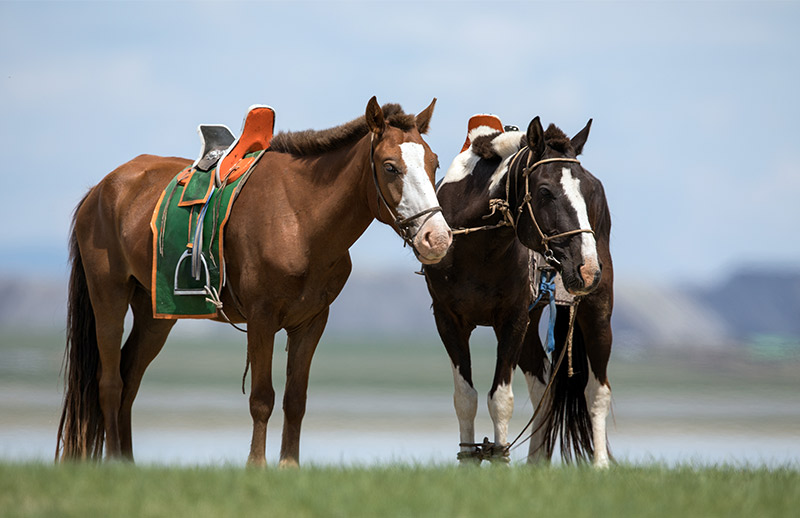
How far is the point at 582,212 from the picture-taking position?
6590mm

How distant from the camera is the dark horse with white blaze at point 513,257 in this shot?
6.65 meters

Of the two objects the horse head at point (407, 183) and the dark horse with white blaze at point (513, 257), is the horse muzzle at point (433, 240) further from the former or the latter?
the dark horse with white blaze at point (513, 257)

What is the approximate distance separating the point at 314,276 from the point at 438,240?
1026 millimetres

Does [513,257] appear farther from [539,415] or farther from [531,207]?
[539,415]

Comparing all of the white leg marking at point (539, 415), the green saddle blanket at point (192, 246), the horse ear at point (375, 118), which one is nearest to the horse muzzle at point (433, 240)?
the horse ear at point (375, 118)

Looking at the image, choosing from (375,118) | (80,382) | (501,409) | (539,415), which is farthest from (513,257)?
(80,382)

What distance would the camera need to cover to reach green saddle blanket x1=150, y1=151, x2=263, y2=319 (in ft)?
22.6

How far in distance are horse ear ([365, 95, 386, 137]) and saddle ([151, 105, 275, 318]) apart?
119 cm

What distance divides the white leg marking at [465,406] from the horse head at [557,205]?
1.08 m

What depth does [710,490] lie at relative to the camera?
5.25 metres

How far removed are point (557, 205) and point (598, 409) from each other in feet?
6.94

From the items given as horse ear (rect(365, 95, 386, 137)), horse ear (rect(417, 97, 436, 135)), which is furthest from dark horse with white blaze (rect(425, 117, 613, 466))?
horse ear (rect(365, 95, 386, 137))

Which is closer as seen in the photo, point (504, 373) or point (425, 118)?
point (425, 118)

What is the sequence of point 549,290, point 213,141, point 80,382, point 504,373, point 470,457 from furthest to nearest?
point 213,141
point 80,382
point 549,290
point 504,373
point 470,457
